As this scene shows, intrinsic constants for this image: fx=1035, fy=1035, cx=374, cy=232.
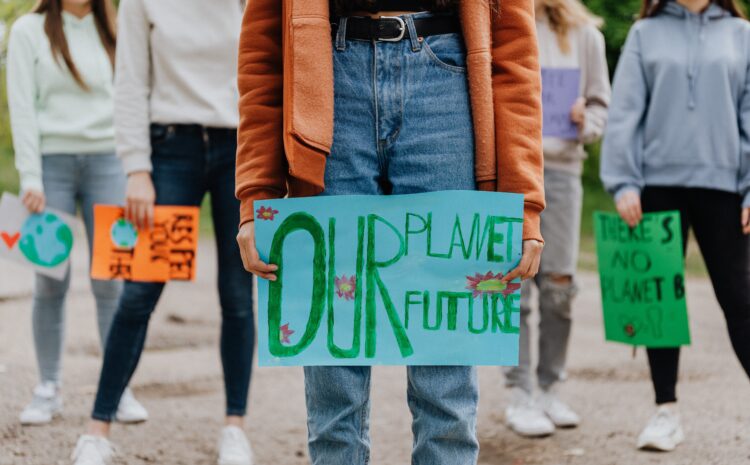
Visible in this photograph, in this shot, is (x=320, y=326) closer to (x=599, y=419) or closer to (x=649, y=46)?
(x=649, y=46)

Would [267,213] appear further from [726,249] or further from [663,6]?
[663,6]

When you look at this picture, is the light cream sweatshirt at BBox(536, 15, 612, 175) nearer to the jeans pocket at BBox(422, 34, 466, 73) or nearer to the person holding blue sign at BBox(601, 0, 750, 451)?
the person holding blue sign at BBox(601, 0, 750, 451)

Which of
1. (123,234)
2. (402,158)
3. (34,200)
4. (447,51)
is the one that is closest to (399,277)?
(402,158)

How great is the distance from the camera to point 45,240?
4625mm

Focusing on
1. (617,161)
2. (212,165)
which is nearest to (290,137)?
(212,165)

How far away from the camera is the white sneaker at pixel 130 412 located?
4.62 meters

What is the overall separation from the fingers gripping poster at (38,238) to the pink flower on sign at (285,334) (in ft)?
7.94

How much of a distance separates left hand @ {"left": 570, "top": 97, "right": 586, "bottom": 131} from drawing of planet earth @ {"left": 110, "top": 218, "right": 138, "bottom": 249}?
204 cm

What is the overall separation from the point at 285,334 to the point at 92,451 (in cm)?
171

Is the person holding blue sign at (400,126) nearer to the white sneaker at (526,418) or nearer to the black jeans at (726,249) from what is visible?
the black jeans at (726,249)

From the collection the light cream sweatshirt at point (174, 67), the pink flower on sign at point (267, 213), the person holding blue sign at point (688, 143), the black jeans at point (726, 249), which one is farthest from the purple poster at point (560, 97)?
the pink flower on sign at point (267, 213)

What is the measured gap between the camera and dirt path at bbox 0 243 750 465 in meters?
4.22

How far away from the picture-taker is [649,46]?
4297 mm

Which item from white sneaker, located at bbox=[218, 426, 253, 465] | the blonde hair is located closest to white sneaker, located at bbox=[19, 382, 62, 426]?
white sneaker, located at bbox=[218, 426, 253, 465]
